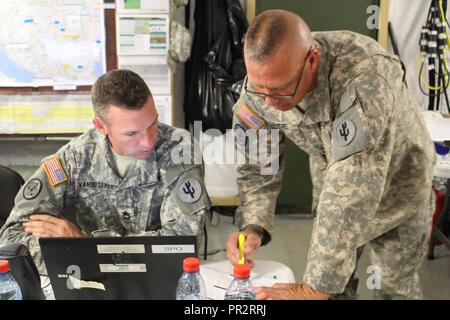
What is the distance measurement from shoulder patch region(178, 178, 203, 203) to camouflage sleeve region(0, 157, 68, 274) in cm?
38

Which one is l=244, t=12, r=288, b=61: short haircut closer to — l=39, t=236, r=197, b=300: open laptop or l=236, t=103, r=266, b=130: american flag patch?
l=236, t=103, r=266, b=130: american flag patch

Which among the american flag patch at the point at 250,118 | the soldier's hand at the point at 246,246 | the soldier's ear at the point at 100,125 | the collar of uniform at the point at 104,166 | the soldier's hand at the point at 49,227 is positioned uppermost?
the american flag patch at the point at 250,118

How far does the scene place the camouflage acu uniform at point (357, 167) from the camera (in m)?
1.31

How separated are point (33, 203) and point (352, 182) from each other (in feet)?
3.25

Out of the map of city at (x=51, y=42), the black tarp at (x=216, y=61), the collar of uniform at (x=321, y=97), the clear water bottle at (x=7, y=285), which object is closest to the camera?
the clear water bottle at (x=7, y=285)

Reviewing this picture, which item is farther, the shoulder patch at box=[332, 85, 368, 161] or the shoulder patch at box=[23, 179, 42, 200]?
the shoulder patch at box=[23, 179, 42, 200]

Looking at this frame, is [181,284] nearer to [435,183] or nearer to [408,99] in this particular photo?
[408,99]

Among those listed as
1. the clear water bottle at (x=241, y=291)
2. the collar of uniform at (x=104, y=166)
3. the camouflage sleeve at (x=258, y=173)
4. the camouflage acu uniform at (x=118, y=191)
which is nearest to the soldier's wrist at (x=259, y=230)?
the camouflage sleeve at (x=258, y=173)

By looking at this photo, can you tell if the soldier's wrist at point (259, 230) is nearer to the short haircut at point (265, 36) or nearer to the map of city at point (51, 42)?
the short haircut at point (265, 36)

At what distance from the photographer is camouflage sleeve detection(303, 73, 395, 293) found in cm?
130

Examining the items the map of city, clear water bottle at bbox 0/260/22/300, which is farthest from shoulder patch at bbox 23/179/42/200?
the map of city

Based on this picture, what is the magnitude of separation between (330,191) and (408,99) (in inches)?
19.3

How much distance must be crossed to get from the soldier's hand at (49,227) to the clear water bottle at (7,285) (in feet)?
1.27

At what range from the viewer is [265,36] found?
1315 millimetres
